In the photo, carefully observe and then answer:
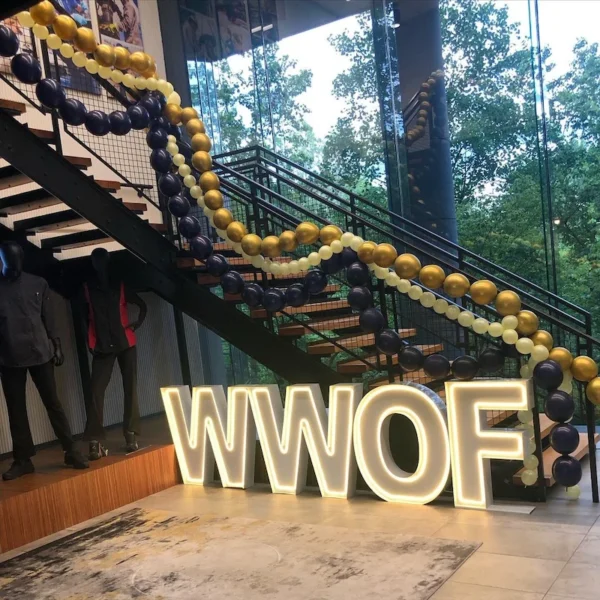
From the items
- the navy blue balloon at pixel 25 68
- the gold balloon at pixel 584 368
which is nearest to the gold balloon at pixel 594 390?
the gold balloon at pixel 584 368

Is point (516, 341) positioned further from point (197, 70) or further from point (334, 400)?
point (197, 70)

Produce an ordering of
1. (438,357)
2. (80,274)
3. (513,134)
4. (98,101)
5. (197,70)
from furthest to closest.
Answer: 1. (197,70)
2. (98,101)
3. (513,134)
4. (80,274)
5. (438,357)

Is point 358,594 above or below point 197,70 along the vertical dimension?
below

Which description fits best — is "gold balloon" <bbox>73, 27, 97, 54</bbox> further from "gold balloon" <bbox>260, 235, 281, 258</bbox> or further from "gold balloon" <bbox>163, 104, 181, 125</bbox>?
"gold balloon" <bbox>260, 235, 281, 258</bbox>

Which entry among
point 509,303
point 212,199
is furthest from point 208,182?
point 509,303

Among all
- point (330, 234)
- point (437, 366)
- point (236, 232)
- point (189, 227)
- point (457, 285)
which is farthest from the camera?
point (189, 227)

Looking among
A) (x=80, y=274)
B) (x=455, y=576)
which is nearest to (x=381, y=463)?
(x=455, y=576)

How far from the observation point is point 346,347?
17.6ft

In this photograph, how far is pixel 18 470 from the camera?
495cm

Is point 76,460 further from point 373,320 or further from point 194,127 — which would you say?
point 194,127

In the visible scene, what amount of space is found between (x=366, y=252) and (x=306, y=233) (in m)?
0.51

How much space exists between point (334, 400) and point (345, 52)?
4.38 metres

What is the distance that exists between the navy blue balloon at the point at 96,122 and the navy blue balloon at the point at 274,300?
171cm

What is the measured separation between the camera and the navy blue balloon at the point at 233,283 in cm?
529
